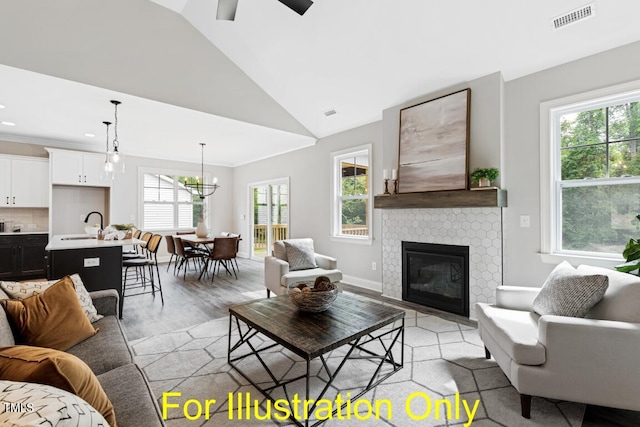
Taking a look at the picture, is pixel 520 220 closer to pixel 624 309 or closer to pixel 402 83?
pixel 624 309

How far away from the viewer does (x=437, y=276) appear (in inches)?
150

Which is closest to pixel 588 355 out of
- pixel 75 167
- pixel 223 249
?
pixel 223 249

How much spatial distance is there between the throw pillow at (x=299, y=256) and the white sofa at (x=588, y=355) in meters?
2.56

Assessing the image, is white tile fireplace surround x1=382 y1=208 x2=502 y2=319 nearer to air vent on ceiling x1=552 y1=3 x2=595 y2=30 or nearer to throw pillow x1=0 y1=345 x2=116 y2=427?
air vent on ceiling x1=552 y1=3 x2=595 y2=30

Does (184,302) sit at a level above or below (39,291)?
below

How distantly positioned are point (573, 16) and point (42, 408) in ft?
13.1

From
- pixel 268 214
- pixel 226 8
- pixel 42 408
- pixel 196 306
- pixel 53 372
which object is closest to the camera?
pixel 42 408

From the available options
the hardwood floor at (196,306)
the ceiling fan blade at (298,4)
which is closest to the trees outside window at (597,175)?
the hardwood floor at (196,306)

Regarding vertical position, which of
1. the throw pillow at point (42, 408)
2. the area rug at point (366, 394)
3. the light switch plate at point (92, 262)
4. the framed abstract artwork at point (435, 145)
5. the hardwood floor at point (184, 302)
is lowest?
the area rug at point (366, 394)

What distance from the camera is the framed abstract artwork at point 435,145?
349cm

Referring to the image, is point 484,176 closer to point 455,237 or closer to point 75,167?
point 455,237

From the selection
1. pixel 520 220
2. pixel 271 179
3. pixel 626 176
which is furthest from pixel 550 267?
pixel 271 179

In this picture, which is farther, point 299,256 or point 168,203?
point 168,203

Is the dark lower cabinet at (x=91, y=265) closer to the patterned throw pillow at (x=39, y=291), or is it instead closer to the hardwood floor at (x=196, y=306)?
the hardwood floor at (x=196, y=306)
